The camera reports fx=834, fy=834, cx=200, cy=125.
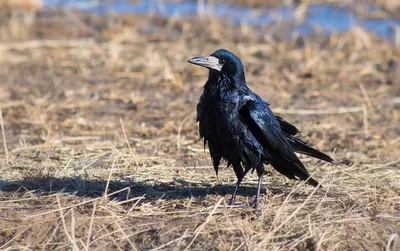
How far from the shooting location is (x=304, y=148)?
6410 mm

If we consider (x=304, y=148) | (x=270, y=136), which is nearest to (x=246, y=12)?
(x=304, y=148)

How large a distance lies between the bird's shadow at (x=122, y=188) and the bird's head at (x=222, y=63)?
979mm

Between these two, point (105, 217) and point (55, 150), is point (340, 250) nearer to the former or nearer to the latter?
point (105, 217)

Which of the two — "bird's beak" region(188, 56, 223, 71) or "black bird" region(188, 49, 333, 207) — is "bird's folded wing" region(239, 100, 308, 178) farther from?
"bird's beak" region(188, 56, 223, 71)

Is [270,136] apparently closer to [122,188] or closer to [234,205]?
[234,205]

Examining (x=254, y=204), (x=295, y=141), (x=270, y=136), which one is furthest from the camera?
(x=295, y=141)

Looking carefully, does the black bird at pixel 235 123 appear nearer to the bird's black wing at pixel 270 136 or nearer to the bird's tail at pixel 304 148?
the bird's black wing at pixel 270 136

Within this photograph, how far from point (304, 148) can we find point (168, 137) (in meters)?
2.47

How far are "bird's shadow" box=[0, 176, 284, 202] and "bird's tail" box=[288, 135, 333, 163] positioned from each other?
17.7 inches

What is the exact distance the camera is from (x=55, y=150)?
7844 mm

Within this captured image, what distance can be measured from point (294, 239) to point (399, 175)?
1.92 meters

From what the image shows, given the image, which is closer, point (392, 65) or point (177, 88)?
point (177, 88)

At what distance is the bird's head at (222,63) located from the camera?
602cm

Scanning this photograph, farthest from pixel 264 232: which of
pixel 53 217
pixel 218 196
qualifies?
pixel 53 217
